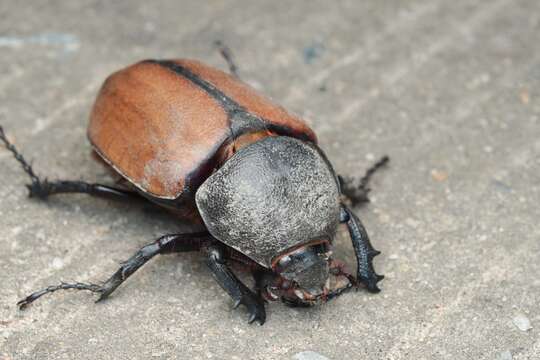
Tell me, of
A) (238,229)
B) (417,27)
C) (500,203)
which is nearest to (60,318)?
(238,229)

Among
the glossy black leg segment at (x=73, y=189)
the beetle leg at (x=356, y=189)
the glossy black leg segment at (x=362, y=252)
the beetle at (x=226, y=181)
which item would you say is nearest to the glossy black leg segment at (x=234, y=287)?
the beetle at (x=226, y=181)

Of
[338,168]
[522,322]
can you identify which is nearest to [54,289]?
[338,168]

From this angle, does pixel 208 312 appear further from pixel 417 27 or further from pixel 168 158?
pixel 417 27

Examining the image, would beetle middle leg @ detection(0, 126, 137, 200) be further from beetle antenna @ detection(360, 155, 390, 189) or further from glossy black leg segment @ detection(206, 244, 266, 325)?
beetle antenna @ detection(360, 155, 390, 189)

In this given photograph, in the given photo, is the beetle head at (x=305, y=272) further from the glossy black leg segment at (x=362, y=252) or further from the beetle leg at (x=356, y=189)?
the beetle leg at (x=356, y=189)

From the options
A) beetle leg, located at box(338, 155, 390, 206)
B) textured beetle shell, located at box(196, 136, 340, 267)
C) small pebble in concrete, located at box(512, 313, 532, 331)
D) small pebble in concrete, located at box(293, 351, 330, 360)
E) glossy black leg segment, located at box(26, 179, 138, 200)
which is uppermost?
textured beetle shell, located at box(196, 136, 340, 267)

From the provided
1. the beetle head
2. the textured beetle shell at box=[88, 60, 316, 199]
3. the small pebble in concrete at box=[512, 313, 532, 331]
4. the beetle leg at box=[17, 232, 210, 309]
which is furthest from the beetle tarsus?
the small pebble in concrete at box=[512, 313, 532, 331]
